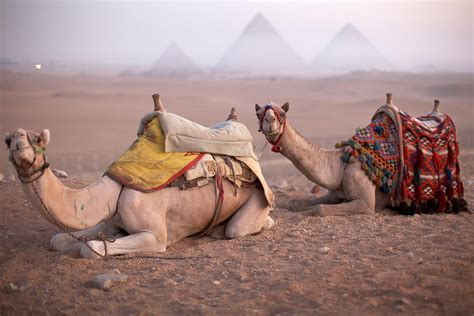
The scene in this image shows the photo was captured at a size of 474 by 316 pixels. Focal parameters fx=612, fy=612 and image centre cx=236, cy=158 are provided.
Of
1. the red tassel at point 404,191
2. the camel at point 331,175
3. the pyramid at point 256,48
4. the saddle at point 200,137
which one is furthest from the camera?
the pyramid at point 256,48

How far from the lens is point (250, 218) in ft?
21.3

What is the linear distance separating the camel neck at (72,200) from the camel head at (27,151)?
13cm

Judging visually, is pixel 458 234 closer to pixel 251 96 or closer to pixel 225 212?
pixel 225 212

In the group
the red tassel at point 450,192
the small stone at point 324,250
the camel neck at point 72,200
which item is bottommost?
the small stone at point 324,250

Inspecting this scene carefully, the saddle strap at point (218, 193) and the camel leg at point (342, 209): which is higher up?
the saddle strap at point (218, 193)

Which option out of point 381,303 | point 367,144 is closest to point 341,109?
point 367,144

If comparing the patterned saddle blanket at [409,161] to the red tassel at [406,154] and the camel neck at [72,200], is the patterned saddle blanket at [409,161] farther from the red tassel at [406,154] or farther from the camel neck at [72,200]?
the camel neck at [72,200]

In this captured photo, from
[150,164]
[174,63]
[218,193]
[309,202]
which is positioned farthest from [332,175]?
[174,63]

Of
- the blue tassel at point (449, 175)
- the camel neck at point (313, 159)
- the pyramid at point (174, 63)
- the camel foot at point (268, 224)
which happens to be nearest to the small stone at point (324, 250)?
the camel foot at point (268, 224)

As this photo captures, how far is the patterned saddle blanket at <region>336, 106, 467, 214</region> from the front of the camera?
7.88 metres

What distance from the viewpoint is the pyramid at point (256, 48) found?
597 ft

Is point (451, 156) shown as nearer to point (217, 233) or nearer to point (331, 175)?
point (331, 175)

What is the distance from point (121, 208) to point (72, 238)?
0.66 m

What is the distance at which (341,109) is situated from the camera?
181ft
